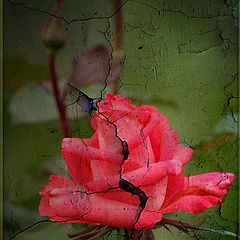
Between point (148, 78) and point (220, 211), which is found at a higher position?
point (148, 78)

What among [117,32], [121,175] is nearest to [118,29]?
[117,32]

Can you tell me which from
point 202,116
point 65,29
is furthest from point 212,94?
point 65,29

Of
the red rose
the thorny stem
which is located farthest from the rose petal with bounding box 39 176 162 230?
the thorny stem

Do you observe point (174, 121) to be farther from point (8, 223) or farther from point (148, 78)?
point (8, 223)

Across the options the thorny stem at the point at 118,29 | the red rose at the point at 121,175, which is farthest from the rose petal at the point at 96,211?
the thorny stem at the point at 118,29

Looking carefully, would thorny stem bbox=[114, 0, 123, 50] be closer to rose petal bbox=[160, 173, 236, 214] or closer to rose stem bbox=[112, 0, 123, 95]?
rose stem bbox=[112, 0, 123, 95]

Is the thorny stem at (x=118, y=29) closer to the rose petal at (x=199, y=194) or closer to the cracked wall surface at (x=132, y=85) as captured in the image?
the cracked wall surface at (x=132, y=85)
